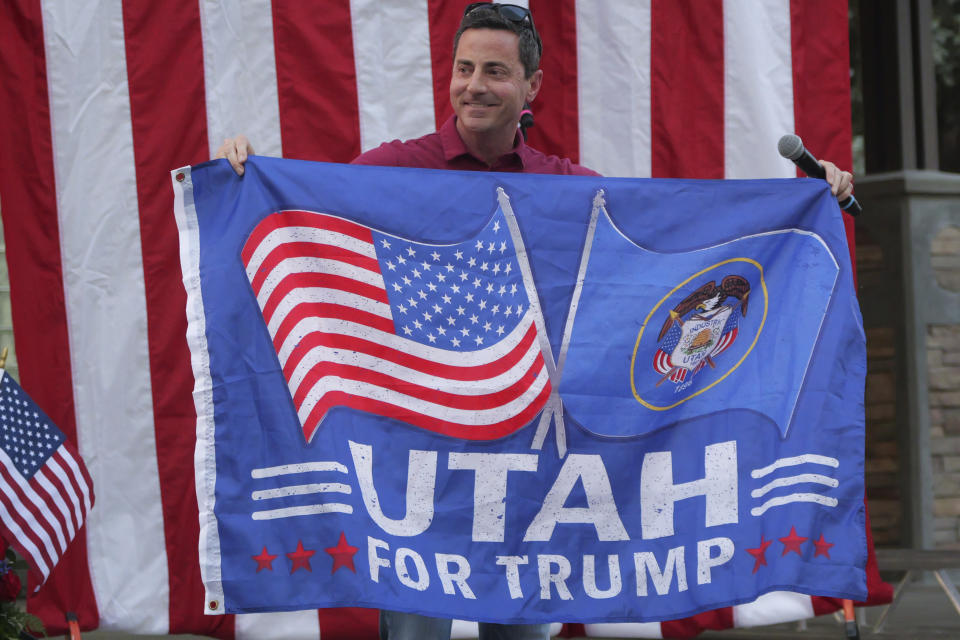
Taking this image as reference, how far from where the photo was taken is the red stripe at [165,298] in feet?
14.8

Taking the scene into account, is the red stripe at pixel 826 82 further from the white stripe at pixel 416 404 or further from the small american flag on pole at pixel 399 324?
the white stripe at pixel 416 404

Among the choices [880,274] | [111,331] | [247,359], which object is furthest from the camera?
[880,274]

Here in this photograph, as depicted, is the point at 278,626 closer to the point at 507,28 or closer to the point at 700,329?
the point at 700,329

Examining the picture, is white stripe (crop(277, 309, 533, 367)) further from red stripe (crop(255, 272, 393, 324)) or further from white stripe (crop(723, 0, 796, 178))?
white stripe (crop(723, 0, 796, 178))

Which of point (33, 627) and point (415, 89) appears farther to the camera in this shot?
point (415, 89)

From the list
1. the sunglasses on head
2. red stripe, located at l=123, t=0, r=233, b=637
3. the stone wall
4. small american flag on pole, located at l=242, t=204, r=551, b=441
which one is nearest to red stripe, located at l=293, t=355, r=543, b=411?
small american flag on pole, located at l=242, t=204, r=551, b=441

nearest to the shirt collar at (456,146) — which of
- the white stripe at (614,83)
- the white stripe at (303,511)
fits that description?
the white stripe at (303,511)

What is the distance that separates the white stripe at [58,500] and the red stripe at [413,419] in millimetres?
1317

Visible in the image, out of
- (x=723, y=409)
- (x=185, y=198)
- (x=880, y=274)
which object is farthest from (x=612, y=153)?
(x=880, y=274)

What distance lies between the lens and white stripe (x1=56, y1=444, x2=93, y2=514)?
398 cm

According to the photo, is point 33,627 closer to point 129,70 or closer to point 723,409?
point 129,70

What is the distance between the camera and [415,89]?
4730mm

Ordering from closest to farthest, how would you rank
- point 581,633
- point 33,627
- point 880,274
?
1. point 33,627
2. point 581,633
3. point 880,274

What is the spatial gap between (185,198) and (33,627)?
177cm
